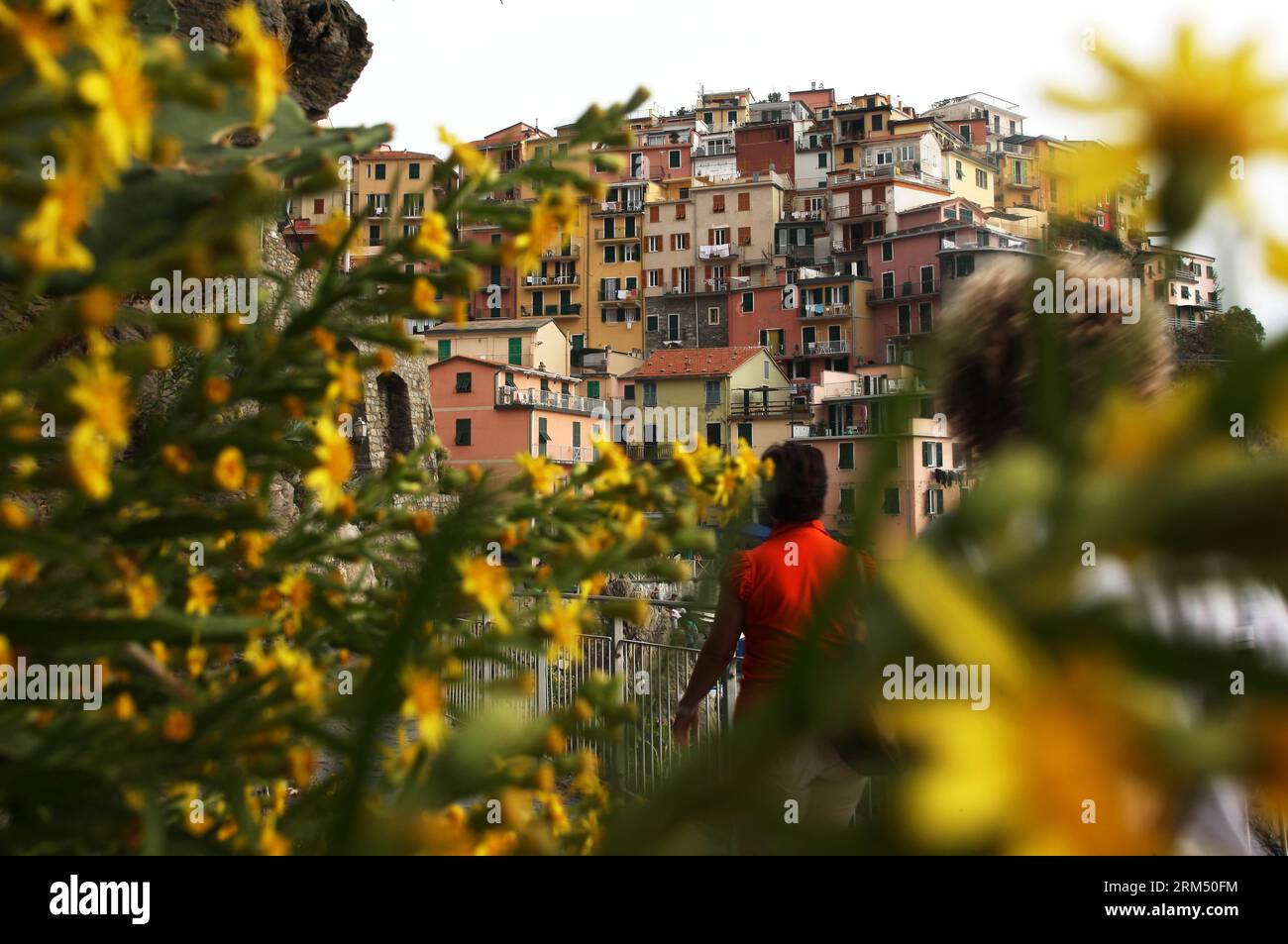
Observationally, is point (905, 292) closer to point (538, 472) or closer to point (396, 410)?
point (396, 410)

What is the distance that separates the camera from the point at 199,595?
30.1 inches

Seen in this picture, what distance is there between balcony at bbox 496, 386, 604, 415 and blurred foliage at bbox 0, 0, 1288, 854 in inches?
1216

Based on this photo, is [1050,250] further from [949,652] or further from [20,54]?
[20,54]

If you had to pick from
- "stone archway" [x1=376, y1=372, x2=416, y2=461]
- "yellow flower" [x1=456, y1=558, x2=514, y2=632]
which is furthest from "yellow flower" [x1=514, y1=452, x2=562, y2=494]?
"stone archway" [x1=376, y1=372, x2=416, y2=461]

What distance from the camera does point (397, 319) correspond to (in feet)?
3.06

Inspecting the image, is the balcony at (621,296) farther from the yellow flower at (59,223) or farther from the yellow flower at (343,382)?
the yellow flower at (59,223)

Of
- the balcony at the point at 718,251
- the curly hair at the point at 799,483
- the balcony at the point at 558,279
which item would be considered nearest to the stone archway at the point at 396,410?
the curly hair at the point at 799,483

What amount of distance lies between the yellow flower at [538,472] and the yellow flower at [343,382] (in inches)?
8.7

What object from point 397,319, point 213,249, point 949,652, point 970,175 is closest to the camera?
point 949,652

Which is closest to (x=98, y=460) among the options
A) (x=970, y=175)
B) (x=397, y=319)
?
(x=397, y=319)

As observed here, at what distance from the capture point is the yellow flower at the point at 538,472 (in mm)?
985

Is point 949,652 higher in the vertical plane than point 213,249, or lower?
lower
